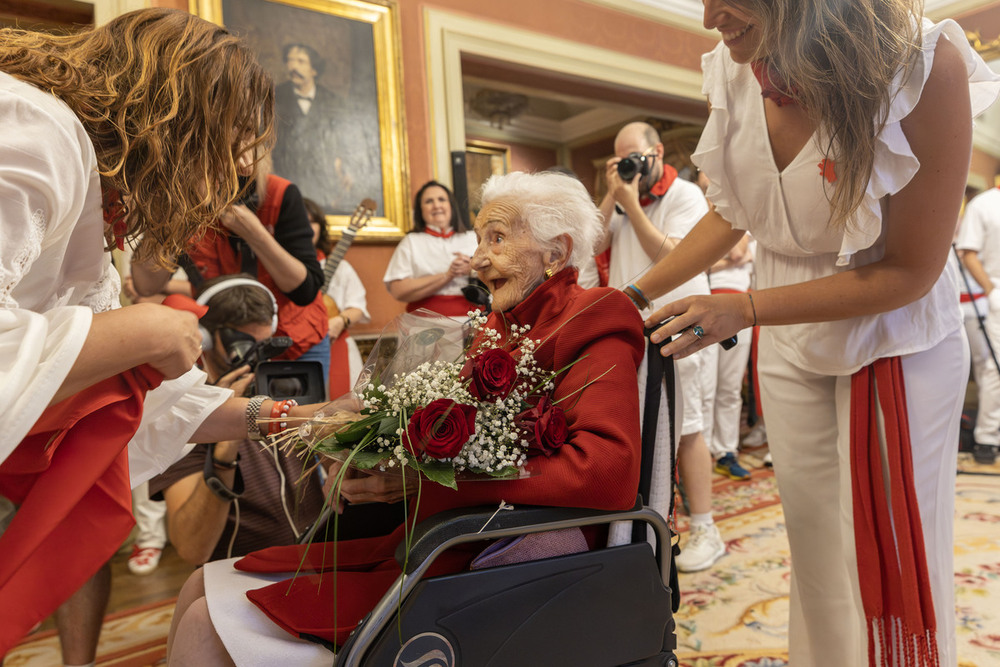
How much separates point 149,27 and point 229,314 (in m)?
1.02

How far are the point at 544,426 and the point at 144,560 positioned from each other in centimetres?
264

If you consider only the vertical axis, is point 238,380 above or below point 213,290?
below

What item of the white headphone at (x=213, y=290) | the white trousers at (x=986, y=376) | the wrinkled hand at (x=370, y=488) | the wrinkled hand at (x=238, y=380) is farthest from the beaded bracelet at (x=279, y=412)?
the white trousers at (x=986, y=376)

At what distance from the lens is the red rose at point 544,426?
116 centimetres

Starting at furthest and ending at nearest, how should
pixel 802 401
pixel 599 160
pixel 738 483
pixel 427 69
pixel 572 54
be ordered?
pixel 599 160, pixel 572 54, pixel 427 69, pixel 738 483, pixel 802 401

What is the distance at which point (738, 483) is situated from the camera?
400 cm

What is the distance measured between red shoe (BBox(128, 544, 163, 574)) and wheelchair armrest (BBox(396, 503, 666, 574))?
2.45 metres

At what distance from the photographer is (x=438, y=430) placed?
102 cm

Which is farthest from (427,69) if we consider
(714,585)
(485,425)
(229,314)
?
(485,425)

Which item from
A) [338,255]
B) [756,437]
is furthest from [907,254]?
[756,437]

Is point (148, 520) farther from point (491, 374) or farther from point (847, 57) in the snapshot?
point (847, 57)

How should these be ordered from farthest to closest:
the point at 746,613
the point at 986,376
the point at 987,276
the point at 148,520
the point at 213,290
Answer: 1. the point at 987,276
2. the point at 986,376
3. the point at 148,520
4. the point at 746,613
5. the point at 213,290

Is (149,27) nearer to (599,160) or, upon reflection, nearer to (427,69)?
(427,69)

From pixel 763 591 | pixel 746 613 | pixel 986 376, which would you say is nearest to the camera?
pixel 746 613
